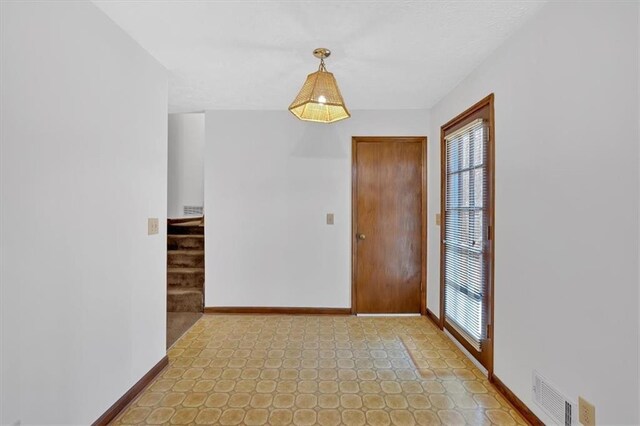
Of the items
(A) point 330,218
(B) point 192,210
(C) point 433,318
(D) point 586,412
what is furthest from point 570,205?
(B) point 192,210

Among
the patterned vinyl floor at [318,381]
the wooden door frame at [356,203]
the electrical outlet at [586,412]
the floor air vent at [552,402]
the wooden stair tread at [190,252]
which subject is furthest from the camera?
the wooden stair tread at [190,252]

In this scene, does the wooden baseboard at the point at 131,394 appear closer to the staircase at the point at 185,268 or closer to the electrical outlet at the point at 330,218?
the staircase at the point at 185,268

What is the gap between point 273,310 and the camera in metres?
3.56

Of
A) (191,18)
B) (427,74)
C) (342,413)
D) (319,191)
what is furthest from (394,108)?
(342,413)

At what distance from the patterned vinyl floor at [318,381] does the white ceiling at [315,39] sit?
235cm

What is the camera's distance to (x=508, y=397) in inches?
78.0

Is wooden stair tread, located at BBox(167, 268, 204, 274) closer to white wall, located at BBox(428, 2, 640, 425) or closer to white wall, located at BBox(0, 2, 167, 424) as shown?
white wall, located at BBox(0, 2, 167, 424)

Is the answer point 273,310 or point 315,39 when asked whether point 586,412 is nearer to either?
point 315,39

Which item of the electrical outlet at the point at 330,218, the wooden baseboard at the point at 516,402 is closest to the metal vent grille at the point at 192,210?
the electrical outlet at the point at 330,218

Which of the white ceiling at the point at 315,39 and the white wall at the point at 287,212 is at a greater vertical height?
the white ceiling at the point at 315,39

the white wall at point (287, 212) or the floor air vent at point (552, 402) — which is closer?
the floor air vent at point (552, 402)

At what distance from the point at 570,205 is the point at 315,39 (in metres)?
1.76

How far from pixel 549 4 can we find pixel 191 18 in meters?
1.99

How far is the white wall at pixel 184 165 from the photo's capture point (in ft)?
16.4
